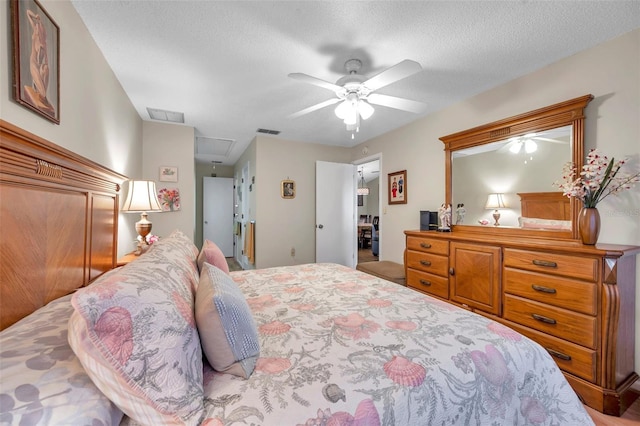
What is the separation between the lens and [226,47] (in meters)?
1.90

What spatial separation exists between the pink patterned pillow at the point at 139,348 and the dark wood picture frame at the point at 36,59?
99cm

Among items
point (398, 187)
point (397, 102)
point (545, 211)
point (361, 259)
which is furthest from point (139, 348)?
point (361, 259)

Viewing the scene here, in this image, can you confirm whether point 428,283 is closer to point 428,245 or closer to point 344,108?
point 428,245

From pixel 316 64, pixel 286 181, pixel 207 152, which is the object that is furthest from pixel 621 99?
pixel 207 152

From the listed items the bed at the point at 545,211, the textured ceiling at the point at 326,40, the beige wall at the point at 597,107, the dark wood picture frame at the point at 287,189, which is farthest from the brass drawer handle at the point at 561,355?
the dark wood picture frame at the point at 287,189

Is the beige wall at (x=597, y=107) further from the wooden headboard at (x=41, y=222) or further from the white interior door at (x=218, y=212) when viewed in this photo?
the white interior door at (x=218, y=212)

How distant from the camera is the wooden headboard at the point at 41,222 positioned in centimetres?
87

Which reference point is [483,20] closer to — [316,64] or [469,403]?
[316,64]

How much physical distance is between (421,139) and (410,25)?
1862mm

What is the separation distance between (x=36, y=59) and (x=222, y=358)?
1523 mm

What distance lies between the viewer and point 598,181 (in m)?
1.77

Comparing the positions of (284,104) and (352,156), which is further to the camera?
(352,156)

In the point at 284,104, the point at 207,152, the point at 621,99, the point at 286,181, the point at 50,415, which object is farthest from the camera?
the point at 207,152

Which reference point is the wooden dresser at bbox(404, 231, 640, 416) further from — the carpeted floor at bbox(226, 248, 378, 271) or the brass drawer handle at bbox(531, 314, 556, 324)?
the carpeted floor at bbox(226, 248, 378, 271)
